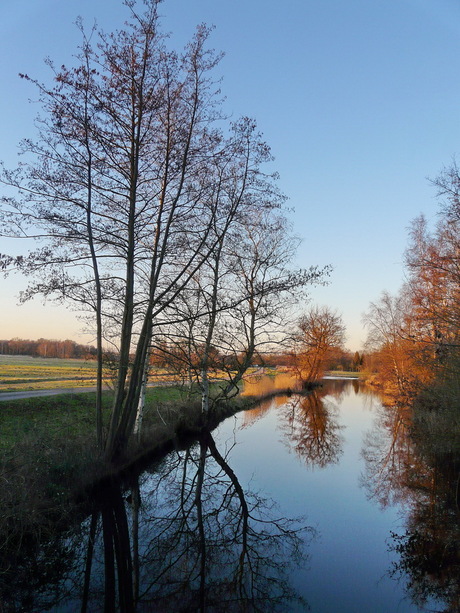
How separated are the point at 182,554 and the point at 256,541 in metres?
1.40

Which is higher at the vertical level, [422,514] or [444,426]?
[444,426]

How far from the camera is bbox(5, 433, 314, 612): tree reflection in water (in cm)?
570

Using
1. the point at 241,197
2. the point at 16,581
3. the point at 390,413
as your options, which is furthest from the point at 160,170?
the point at 390,413

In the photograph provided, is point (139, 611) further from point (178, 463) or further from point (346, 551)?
point (178, 463)

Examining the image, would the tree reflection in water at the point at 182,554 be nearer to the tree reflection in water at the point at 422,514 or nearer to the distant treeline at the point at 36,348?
the tree reflection in water at the point at 422,514

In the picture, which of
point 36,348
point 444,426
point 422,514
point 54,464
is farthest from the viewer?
point 36,348

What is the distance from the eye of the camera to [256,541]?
310 inches

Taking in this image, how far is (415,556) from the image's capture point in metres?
7.18

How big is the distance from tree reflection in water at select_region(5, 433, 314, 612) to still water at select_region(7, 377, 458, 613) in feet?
0.07

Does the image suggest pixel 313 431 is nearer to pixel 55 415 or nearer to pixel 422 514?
pixel 55 415

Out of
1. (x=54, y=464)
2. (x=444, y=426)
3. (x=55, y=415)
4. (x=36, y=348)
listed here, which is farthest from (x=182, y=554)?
(x=36, y=348)

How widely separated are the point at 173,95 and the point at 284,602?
10.7 meters

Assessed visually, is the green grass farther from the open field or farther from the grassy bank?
the grassy bank

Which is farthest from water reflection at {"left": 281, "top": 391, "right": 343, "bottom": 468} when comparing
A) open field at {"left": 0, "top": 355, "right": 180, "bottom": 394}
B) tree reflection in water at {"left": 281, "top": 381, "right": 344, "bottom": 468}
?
open field at {"left": 0, "top": 355, "right": 180, "bottom": 394}
